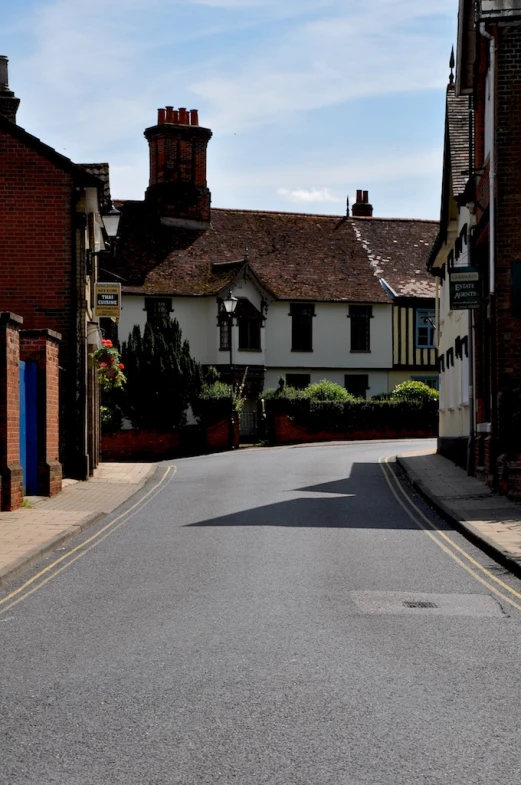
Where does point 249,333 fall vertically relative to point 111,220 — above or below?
below

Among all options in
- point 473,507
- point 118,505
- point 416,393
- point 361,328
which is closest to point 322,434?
point 416,393

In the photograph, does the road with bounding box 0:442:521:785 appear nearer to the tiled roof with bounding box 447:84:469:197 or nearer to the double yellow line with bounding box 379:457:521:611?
the double yellow line with bounding box 379:457:521:611

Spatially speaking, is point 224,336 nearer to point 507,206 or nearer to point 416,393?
point 416,393

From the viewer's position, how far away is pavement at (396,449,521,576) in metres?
13.0

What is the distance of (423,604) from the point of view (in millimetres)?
9719

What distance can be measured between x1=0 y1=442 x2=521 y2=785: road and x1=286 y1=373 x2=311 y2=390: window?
125 ft

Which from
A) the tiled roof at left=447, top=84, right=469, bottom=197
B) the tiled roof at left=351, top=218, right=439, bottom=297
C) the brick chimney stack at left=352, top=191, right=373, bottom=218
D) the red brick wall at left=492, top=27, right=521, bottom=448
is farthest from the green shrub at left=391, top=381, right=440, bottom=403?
the red brick wall at left=492, top=27, right=521, bottom=448

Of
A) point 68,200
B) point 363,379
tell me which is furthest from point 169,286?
point 68,200

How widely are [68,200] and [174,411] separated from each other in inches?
689

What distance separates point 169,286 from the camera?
5034 cm

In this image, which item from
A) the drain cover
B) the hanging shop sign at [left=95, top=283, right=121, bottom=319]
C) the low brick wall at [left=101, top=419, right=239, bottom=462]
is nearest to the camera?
the drain cover

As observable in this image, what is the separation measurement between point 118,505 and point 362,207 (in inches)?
1770

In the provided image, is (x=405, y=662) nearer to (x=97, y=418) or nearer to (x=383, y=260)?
(x=97, y=418)

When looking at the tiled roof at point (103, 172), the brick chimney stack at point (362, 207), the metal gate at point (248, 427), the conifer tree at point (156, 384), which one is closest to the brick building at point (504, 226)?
the tiled roof at point (103, 172)
